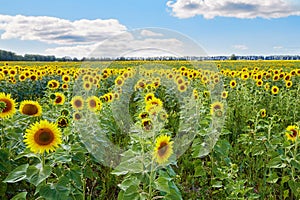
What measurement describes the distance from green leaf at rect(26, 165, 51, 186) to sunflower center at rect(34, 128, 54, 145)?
16 cm

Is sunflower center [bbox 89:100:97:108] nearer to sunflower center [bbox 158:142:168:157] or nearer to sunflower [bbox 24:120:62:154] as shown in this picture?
sunflower [bbox 24:120:62:154]

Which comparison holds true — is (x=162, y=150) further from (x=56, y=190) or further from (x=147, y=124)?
(x=56, y=190)

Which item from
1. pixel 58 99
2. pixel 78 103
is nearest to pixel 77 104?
pixel 78 103

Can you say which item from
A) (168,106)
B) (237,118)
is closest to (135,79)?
(168,106)

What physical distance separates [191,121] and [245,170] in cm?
80

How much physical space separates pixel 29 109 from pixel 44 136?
829mm

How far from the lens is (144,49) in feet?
12.1

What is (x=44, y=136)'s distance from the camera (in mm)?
2238

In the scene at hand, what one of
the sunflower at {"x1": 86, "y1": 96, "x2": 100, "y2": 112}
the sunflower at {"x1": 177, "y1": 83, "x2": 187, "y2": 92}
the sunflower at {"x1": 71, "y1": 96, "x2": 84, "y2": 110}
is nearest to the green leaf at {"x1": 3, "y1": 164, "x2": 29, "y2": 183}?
the sunflower at {"x1": 86, "y1": 96, "x2": 100, "y2": 112}

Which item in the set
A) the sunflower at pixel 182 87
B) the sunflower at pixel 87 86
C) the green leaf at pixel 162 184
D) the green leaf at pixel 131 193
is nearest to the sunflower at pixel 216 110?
the green leaf at pixel 162 184

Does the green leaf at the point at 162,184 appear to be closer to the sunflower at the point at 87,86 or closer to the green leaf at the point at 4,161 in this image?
the green leaf at the point at 4,161

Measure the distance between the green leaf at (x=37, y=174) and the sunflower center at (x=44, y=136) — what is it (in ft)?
0.51

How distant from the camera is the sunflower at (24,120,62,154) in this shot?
220 cm

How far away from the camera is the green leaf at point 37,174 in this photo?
6.79 feet
